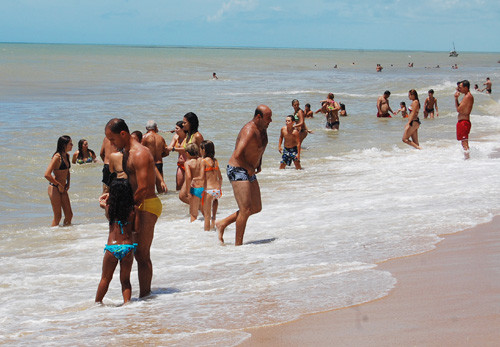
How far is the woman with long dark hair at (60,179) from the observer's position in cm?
905

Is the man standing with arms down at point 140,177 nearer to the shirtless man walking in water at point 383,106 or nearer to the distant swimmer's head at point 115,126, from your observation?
the distant swimmer's head at point 115,126

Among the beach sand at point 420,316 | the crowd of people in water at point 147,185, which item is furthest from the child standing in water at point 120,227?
the beach sand at point 420,316

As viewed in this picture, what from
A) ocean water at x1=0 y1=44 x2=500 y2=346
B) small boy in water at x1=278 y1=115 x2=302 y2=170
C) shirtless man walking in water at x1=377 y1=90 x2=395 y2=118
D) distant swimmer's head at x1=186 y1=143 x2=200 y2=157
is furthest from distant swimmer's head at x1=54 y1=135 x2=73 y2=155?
shirtless man walking in water at x1=377 y1=90 x2=395 y2=118

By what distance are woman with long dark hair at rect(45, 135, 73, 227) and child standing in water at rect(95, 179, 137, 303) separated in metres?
4.14

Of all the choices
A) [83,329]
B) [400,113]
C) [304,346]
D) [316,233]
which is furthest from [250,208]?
[400,113]

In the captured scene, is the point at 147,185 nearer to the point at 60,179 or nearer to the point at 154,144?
the point at 60,179

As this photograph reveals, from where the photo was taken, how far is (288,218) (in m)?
8.91

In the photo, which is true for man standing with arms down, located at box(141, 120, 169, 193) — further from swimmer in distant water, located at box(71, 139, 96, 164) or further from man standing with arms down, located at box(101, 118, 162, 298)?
man standing with arms down, located at box(101, 118, 162, 298)

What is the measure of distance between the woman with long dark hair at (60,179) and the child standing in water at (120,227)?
4.14 metres

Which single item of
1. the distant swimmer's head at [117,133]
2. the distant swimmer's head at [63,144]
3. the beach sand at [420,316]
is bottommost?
the beach sand at [420,316]

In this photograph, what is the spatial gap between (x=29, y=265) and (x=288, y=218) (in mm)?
3427

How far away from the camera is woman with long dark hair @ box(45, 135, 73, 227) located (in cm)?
905

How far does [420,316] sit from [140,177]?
89.0 inches

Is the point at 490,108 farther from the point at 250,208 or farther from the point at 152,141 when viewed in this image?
the point at 250,208
